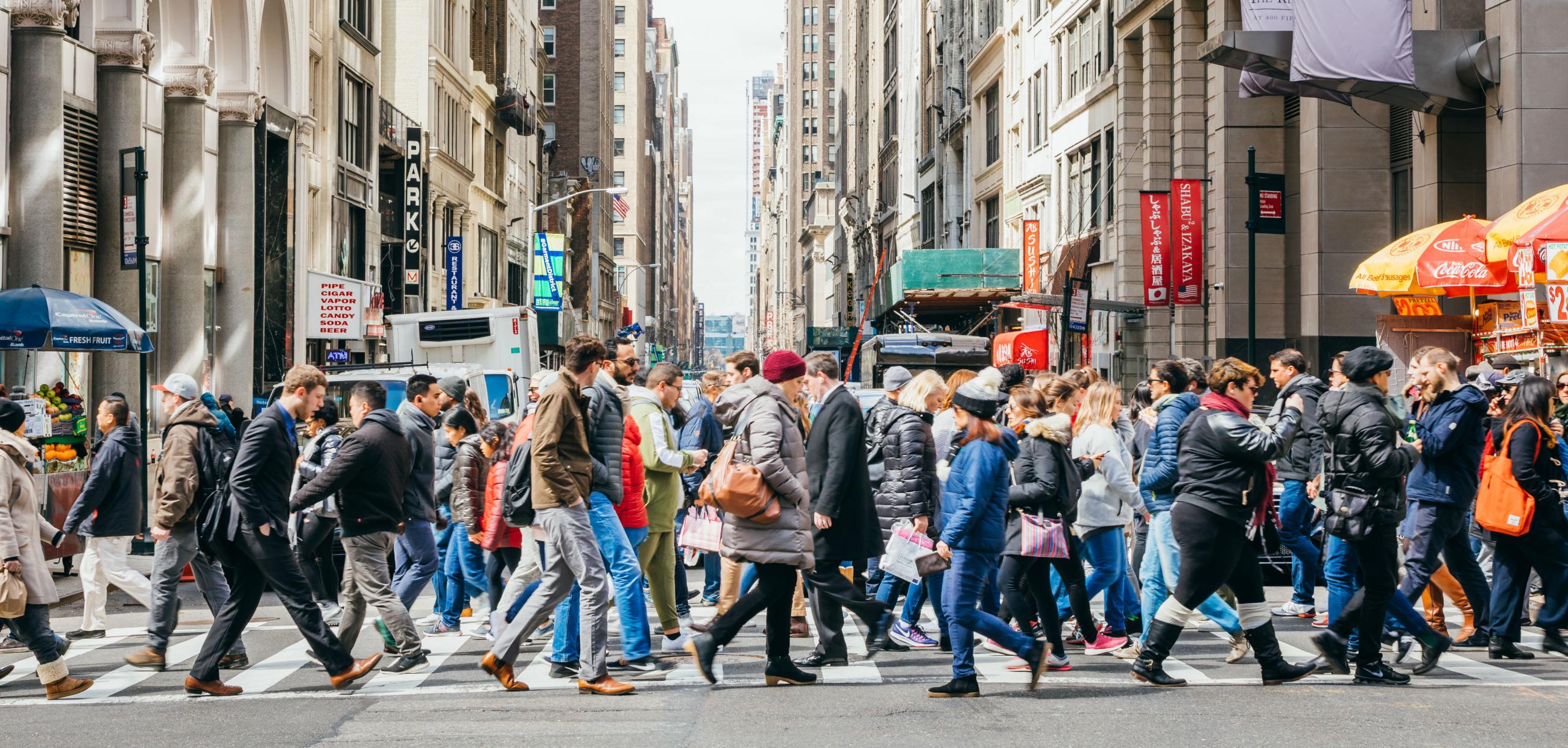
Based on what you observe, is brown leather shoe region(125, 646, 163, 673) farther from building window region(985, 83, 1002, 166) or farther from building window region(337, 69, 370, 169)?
building window region(985, 83, 1002, 166)

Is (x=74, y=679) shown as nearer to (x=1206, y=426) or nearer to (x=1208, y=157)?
(x=1206, y=426)

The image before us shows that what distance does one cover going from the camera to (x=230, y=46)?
99.9 ft

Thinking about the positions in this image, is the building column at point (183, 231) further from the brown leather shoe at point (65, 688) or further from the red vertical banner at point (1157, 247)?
the brown leather shoe at point (65, 688)

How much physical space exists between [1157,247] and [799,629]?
21.5m

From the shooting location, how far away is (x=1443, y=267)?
1802cm

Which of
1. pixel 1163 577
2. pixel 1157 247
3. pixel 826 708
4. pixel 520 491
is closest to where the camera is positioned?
pixel 826 708

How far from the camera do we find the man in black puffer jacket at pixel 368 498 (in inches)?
364

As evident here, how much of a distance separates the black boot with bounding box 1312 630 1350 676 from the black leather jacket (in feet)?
3.35

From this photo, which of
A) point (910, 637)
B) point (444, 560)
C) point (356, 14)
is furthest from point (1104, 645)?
point (356, 14)

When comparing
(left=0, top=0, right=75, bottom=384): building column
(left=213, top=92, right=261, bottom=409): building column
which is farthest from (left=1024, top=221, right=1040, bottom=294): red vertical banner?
(left=0, top=0, right=75, bottom=384): building column

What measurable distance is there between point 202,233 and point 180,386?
1937cm

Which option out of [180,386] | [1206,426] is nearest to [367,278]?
[180,386]

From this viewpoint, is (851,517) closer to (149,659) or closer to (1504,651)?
(1504,651)

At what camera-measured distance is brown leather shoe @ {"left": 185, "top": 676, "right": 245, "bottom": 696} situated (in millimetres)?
9055
